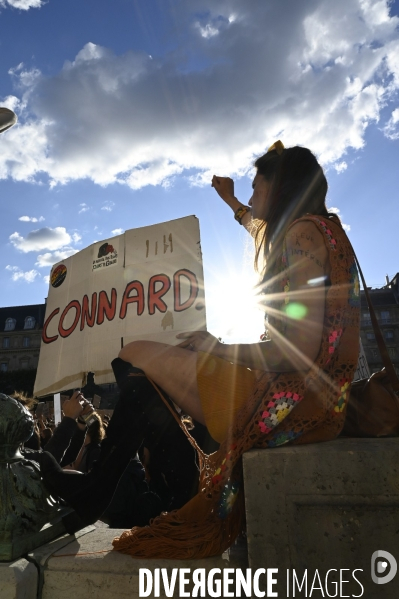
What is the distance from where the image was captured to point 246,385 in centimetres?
149

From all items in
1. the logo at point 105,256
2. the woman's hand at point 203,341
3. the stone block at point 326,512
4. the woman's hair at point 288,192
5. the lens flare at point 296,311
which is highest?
the logo at point 105,256

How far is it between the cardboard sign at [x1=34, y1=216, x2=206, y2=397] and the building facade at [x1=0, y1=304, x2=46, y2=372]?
51364mm

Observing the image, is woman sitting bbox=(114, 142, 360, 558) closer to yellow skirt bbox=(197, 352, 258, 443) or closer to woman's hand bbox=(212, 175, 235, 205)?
yellow skirt bbox=(197, 352, 258, 443)

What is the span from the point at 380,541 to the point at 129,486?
146 cm

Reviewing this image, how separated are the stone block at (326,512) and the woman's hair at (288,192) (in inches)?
33.1

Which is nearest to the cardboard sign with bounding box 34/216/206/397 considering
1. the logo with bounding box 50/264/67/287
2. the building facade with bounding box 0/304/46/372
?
the logo with bounding box 50/264/67/287

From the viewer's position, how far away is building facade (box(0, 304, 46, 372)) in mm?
53344

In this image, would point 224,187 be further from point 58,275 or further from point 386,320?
point 386,320

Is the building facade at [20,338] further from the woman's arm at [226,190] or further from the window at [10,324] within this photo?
the woman's arm at [226,190]

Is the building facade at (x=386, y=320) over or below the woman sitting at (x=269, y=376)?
over

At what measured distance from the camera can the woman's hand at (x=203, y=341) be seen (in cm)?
152

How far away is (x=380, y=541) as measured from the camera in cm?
112

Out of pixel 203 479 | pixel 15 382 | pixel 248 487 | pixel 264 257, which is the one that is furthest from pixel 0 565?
pixel 15 382

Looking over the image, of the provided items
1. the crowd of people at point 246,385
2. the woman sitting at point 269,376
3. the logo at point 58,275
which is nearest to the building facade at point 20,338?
the logo at point 58,275
